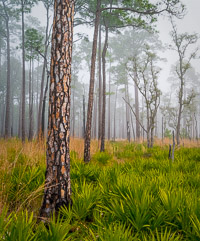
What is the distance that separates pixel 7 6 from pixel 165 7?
16082 mm

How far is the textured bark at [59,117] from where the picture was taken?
2037 millimetres

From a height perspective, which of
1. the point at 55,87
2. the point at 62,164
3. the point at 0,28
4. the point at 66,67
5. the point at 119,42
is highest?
the point at 119,42

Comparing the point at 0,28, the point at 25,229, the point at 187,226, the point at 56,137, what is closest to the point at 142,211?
the point at 187,226

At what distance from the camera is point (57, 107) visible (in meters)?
2.08

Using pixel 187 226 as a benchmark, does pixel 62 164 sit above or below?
above

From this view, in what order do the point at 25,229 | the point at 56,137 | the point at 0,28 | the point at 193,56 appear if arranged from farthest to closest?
the point at 0,28, the point at 193,56, the point at 56,137, the point at 25,229

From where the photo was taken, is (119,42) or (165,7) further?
(119,42)

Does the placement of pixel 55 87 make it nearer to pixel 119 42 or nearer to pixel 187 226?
pixel 187 226

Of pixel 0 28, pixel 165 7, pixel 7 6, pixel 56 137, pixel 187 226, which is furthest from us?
pixel 0 28

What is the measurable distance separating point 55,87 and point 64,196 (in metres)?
1.56

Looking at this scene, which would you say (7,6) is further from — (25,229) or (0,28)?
(25,229)

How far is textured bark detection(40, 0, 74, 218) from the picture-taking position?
2037mm

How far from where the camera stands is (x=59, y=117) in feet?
6.84

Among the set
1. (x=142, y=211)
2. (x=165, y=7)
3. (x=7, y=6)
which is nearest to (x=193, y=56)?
(x=165, y=7)
